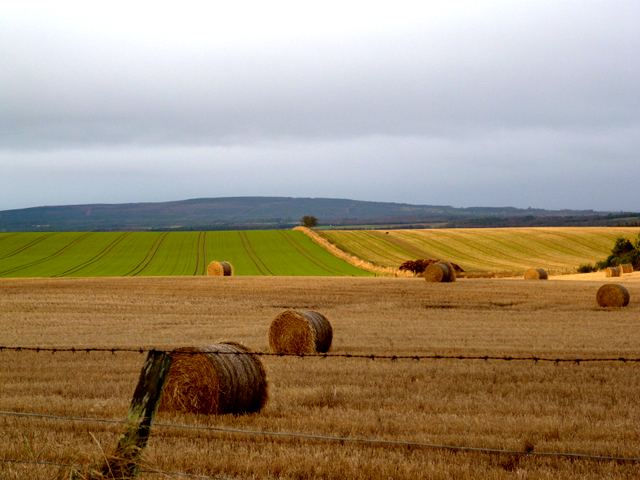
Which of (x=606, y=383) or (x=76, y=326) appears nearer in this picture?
(x=606, y=383)

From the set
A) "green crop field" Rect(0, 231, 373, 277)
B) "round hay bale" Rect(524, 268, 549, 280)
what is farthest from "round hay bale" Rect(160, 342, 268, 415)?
"green crop field" Rect(0, 231, 373, 277)

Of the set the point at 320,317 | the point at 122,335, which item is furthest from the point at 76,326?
the point at 320,317

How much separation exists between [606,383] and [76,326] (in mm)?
15093

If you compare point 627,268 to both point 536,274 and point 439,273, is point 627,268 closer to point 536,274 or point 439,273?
point 536,274

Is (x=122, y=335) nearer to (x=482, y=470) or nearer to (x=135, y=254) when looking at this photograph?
(x=482, y=470)

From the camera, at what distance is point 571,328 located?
63.9ft

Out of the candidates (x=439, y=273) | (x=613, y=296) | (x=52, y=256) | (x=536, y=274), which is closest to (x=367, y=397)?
(x=613, y=296)

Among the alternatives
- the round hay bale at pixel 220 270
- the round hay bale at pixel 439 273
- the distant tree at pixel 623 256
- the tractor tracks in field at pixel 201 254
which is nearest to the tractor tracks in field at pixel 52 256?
the tractor tracks in field at pixel 201 254

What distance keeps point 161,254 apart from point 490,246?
113ft

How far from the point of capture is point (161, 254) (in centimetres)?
6512

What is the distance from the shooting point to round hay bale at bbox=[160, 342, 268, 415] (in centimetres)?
820

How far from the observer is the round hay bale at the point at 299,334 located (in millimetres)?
14492

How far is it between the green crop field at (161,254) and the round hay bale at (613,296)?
24344 mm

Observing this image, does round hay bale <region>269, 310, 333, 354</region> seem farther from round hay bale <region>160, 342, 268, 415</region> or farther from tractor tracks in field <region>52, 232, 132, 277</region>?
tractor tracks in field <region>52, 232, 132, 277</region>
